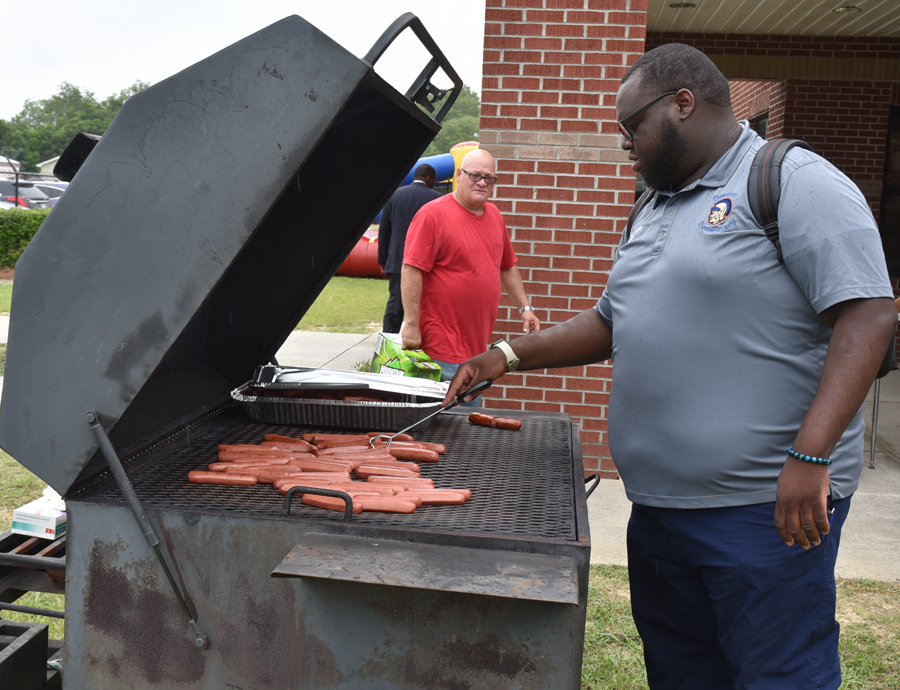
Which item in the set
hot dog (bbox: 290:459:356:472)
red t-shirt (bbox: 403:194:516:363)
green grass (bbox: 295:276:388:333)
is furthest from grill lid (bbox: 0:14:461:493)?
green grass (bbox: 295:276:388:333)

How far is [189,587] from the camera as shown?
185cm

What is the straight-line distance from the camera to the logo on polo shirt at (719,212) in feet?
6.08

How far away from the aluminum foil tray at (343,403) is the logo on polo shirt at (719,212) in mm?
1145

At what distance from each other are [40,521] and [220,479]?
0.81m

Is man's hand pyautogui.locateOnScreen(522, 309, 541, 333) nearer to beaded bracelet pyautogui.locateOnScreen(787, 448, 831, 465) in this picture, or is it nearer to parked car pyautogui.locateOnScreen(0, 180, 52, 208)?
beaded bracelet pyautogui.locateOnScreen(787, 448, 831, 465)

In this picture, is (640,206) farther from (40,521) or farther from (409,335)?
(409,335)

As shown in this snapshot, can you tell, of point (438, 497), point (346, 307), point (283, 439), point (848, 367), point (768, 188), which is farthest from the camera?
point (346, 307)

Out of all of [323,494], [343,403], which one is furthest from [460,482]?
[343,403]

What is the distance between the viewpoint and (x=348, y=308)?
14.3 m

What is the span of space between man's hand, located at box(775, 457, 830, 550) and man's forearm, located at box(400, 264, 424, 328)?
2919mm

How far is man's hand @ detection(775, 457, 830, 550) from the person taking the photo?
1.70 metres

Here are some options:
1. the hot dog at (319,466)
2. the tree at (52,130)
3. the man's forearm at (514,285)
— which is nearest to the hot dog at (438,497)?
the hot dog at (319,466)

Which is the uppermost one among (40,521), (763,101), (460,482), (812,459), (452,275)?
(763,101)

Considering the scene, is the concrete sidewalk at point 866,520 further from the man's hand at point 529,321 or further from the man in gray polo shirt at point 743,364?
the man in gray polo shirt at point 743,364
